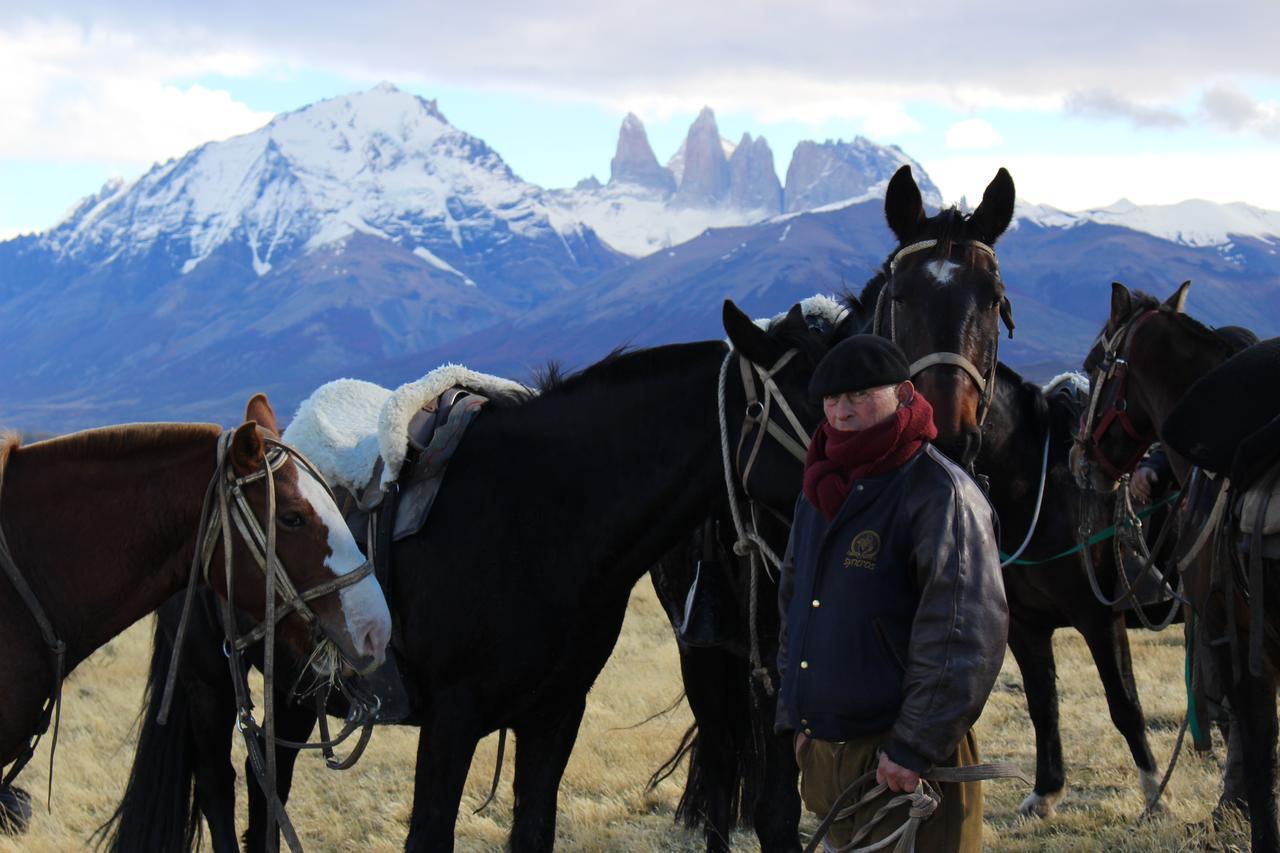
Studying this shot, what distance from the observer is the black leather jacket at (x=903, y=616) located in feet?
9.41

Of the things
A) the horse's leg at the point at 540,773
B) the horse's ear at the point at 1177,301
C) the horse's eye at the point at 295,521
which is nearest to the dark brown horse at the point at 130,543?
the horse's eye at the point at 295,521

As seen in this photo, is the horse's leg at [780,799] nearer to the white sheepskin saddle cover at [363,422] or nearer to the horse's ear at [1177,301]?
the white sheepskin saddle cover at [363,422]

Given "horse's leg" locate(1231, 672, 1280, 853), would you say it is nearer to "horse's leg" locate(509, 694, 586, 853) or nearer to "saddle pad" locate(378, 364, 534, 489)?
"horse's leg" locate(509, 694, 586, 853)

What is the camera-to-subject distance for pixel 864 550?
3.03m

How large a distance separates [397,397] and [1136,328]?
3.56 m

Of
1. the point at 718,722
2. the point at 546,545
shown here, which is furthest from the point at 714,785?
the point at 546,545

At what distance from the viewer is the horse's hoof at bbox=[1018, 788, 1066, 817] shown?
20.2 ft

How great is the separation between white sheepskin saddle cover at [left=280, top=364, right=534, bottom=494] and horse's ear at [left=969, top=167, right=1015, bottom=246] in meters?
1.88

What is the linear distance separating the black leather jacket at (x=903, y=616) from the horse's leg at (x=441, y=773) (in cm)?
135

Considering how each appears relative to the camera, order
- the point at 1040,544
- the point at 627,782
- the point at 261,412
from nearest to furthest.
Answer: the point at 261,412
the point at 1040,544
the point at 627,782

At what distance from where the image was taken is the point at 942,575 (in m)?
2.89

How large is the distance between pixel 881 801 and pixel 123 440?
248cm

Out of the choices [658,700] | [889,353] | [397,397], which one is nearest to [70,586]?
[397,397]

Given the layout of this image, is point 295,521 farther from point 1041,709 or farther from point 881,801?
point 1041,709
